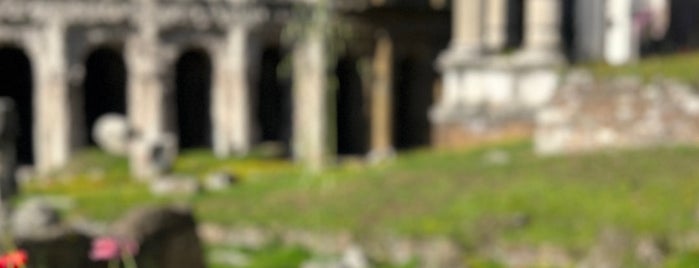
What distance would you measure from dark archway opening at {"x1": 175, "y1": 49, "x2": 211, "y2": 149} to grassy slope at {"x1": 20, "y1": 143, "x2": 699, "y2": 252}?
14.2 meters

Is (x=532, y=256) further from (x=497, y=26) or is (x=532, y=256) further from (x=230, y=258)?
(x=497, y=26)

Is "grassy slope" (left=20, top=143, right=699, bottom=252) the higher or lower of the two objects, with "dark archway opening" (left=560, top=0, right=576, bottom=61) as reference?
lower

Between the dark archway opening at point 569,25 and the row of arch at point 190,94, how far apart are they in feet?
28.3

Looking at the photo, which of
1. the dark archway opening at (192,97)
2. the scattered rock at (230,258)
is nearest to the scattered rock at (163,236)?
the scattered rock at (230,258)

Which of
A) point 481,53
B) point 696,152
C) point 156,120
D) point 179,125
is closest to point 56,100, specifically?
point 156,120

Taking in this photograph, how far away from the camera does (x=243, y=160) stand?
25391 millimetres

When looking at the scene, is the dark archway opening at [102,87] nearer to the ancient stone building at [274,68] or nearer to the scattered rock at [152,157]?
the ancient stone building at [274,68]

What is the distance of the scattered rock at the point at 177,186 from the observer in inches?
688

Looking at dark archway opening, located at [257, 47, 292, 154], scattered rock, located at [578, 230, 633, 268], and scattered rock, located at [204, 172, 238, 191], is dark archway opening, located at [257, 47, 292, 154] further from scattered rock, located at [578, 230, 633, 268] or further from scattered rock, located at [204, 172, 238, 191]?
scattered rock, located at [578, 230, 633, 268]

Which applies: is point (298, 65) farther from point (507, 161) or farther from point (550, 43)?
point (507, 161)

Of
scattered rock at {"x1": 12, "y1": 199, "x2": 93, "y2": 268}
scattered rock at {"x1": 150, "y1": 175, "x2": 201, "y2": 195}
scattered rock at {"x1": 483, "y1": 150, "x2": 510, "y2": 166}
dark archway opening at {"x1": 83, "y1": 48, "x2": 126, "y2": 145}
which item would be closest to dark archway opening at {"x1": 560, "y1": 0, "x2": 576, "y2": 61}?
scattered rock at {"x1": 483, "y1": 150, "x2": 510, "y2": 166}

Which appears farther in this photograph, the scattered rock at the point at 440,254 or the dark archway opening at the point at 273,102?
the dark archway opening at the point at 273,102

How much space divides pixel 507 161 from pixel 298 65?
14.8 meters

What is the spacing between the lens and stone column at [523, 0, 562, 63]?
2412cm
